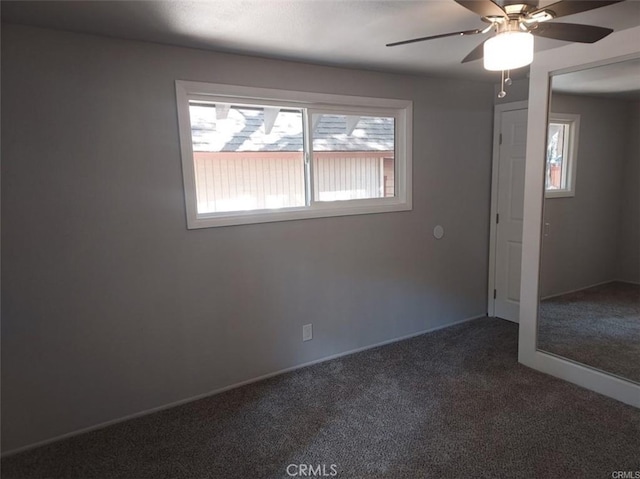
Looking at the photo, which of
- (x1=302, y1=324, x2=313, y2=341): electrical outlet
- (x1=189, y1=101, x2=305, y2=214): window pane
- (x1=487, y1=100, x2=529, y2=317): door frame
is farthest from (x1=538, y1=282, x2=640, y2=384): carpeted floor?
(x1=189, y1=101, x2=305, y2=214): window pane

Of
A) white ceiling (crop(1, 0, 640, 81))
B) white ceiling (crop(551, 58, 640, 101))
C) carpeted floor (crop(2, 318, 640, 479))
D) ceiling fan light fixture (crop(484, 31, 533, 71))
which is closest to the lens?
ceiling fan light fixture (crop(484, 31, 533, 71))

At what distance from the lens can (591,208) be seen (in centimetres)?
282

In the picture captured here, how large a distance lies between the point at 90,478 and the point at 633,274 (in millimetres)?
3553

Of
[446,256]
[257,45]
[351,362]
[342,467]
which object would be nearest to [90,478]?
→ [342,467]

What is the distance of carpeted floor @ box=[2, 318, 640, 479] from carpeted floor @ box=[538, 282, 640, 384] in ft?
0.80

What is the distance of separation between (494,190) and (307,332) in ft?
7.75

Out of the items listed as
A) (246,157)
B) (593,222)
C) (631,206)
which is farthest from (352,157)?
(631,206)

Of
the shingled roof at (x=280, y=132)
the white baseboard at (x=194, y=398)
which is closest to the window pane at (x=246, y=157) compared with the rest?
the shingled roof at (x=280, y=132)

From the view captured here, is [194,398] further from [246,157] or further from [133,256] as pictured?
[246,157]

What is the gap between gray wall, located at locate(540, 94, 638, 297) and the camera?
8.64 feet

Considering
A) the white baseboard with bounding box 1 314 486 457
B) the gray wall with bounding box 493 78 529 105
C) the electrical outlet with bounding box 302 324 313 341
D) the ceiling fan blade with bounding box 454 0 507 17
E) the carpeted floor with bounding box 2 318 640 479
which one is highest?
the gray wall with bounding box 493 78 529 105

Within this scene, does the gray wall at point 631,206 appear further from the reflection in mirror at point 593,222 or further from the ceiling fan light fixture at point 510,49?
the ceiling fan light fixture at point 510,49

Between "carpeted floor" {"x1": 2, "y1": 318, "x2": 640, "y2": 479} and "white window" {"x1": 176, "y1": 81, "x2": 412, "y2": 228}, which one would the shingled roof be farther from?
→ "carpeted floor" {"x1": 2, "y1": 318, "x2": 640, "y2": 479}

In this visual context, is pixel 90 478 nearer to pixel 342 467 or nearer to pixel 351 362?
pixel 342 467
